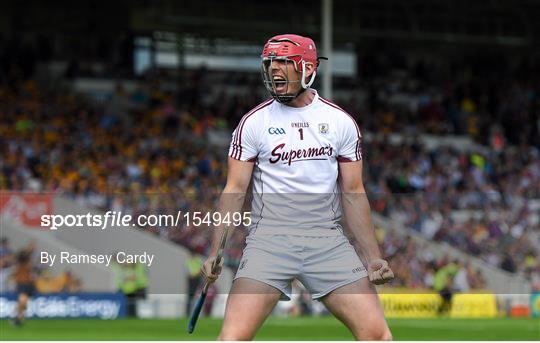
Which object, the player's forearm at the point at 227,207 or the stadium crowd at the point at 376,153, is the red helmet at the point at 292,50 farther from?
the stadium crowd at the point at 376,153

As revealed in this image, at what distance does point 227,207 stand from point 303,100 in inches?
27.6

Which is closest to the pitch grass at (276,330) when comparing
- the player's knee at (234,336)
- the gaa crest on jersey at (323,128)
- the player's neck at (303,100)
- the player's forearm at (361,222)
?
the player's forearm at (361,222)

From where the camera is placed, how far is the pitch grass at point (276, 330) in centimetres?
1728

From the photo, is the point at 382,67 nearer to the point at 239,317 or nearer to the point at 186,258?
the point at 186,258

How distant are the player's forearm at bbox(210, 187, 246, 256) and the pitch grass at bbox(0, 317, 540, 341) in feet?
30.8

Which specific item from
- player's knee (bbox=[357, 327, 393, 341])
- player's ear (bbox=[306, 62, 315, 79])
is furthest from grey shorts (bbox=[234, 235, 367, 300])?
player's ear (bbox=[306, 62, 315, 79])

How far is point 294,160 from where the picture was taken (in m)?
6.86

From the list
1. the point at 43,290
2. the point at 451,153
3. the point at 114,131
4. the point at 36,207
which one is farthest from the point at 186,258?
the point at 451,153

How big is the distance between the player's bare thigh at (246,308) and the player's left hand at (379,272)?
513mm

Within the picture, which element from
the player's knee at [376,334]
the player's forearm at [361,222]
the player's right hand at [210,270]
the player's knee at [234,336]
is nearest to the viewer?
the player's knee at [234,336]

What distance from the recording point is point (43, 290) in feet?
69.4

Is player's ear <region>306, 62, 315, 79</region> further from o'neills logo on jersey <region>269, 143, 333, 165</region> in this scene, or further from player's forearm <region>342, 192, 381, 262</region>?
player's forearm <region>342, 192, 381, 262</region>

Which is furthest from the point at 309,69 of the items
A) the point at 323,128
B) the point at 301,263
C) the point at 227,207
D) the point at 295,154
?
the point at 301,263

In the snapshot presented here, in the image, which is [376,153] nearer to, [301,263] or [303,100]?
[303,100]
